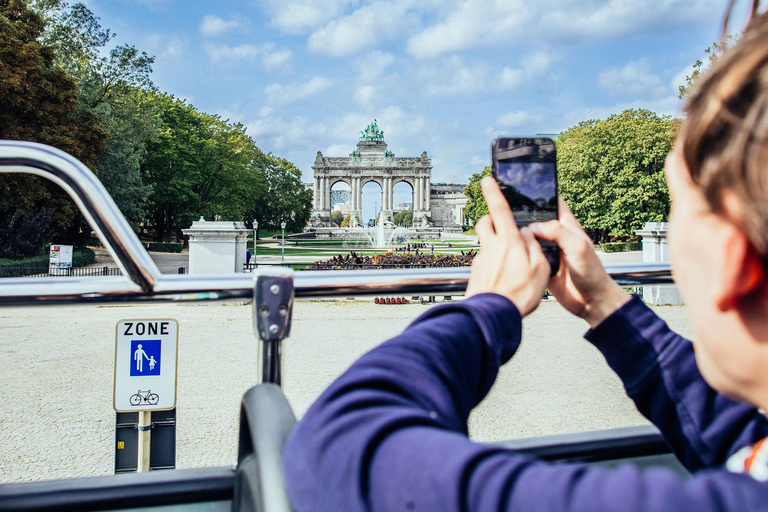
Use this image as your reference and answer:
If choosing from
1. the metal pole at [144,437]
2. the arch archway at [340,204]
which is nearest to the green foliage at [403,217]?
the arch archway at [340,204]

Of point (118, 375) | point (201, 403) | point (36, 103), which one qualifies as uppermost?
point (36, 103)

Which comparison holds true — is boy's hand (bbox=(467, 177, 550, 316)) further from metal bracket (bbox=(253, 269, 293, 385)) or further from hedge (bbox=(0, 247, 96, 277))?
hedge (bbox=(0, 247, 96, 277))

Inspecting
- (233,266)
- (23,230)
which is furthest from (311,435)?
(23,230)

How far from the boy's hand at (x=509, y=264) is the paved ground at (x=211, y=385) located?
15.2ft

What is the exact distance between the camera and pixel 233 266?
50.5ft

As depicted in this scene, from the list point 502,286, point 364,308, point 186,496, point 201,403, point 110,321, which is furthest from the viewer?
point 364,308

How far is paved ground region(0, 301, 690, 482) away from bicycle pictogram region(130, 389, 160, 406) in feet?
7.66

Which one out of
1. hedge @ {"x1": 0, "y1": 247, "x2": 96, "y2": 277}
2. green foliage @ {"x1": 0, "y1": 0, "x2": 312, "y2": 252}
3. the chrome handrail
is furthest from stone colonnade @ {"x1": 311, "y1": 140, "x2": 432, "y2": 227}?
the chrome handrail

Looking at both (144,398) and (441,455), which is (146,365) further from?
(441,455)

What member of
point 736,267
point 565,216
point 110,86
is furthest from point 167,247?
point 736,267

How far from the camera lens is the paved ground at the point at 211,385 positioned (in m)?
5.31

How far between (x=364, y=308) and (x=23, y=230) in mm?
13797

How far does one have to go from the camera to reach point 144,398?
2.83 metres

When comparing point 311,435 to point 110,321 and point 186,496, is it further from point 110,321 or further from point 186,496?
point 110,321
